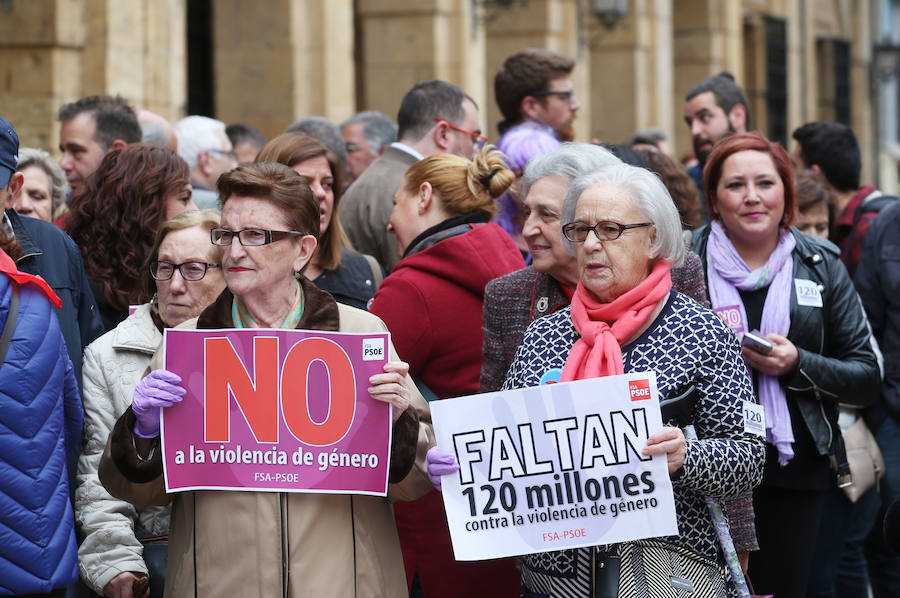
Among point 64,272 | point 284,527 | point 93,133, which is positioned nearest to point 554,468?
point 284,527

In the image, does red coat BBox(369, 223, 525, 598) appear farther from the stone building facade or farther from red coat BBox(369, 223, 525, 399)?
the stone building facade

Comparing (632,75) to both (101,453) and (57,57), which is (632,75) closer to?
(57,57)

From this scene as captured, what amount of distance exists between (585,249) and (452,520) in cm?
77

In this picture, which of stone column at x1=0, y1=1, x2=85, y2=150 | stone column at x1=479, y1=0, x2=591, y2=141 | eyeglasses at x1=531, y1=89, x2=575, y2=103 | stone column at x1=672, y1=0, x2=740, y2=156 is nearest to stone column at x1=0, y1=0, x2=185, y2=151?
stone column at x1=0, y1=1, x2=85, y2=150

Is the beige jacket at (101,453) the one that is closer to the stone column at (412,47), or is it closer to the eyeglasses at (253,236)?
the eyeglasses at (253,236)

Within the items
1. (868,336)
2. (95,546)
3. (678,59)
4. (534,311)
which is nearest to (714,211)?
(868,336)

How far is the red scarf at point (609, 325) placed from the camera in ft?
11.7

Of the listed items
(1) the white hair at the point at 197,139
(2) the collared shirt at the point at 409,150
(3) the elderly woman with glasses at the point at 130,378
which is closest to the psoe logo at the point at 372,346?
(3) the elderly woman with glasses at the point at 130,378

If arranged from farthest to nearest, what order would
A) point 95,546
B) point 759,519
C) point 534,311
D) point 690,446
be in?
point 759,519 → point 534,311 → point 95,546 → point 690,446

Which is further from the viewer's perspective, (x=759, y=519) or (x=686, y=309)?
(x=759, y=519)

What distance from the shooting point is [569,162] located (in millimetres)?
4355

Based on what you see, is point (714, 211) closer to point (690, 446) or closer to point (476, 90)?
point (690, 446)

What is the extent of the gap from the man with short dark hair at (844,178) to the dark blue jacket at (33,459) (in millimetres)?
4707

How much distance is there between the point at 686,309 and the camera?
145 inches
